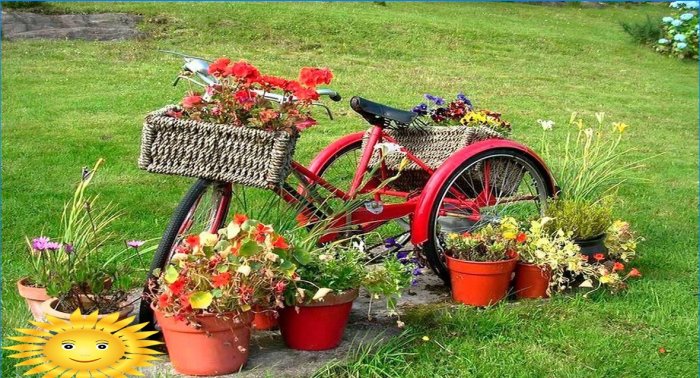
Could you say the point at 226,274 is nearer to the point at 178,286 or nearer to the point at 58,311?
the point at 178,286

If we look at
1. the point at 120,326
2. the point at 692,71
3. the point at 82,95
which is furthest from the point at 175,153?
the point at 692,71

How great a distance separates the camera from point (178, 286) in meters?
3.22

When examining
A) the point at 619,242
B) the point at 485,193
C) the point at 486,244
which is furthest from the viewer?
the point at 619,242

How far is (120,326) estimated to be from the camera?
3.55 m

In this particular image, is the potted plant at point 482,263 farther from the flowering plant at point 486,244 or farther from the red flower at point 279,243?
the red flower at point 279,243

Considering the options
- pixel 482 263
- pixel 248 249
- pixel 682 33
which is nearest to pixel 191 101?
pixel 248 249

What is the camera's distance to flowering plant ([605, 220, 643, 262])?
480cm

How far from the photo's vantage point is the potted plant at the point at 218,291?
127 inches

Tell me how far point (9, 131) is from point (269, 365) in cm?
616

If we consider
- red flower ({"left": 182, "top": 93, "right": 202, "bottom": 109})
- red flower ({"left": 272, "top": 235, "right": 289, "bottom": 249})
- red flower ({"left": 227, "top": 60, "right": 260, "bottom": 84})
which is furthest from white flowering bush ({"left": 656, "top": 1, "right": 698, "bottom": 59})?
red flower ({"left": 272, "top": 235, "right": 289, "bottom": 249})

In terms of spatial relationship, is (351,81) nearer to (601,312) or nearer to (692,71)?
(692,71)

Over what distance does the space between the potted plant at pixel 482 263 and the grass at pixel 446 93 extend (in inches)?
4.6

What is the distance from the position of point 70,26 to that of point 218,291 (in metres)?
13.0

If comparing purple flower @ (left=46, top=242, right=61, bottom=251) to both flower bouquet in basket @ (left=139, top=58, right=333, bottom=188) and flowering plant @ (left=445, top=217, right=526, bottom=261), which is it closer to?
flower bouquet in basket @ (left=139, top=58, right=333, bottom=188)
